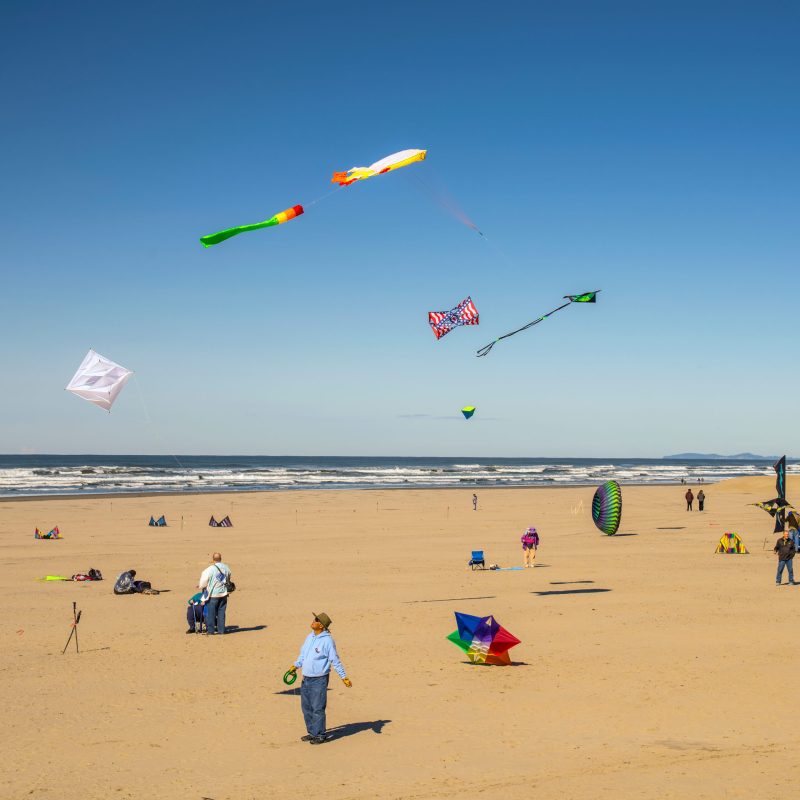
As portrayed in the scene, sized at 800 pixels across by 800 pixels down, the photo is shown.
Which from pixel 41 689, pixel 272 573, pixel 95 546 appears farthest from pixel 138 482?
pixel 41 689

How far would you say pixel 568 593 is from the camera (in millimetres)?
16984

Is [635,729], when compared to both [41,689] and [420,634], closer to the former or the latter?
[420,634]

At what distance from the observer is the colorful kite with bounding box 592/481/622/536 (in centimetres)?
2672

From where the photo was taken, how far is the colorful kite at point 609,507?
26.7 metres

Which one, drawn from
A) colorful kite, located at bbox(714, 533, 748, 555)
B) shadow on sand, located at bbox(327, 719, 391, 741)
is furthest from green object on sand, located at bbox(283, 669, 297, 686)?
colorful kite, located at bbox(714, 533, 748, 555)

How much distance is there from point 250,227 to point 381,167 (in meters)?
3.12

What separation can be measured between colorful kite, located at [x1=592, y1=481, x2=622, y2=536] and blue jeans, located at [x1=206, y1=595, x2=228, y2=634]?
16.1m

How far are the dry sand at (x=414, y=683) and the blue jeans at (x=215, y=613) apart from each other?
254 mm

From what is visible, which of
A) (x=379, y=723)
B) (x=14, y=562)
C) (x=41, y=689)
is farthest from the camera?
(x=14, y=562)

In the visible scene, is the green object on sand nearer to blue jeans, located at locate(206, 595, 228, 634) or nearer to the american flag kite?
blue jeans, located at locate(206, 595, 228, 634)

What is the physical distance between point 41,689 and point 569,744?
6.73 meters

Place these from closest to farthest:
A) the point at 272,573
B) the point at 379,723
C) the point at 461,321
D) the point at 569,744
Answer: the point at 569,744, the point at 379,723, the point at 461,321, the point at 272,573

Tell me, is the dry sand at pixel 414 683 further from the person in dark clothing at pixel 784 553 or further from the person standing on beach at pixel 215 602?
the person in dark clothing at pixel 784 553

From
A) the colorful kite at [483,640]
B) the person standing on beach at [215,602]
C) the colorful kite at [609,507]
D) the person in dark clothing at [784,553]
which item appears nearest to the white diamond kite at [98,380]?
the person standing on beach at [215,602]
